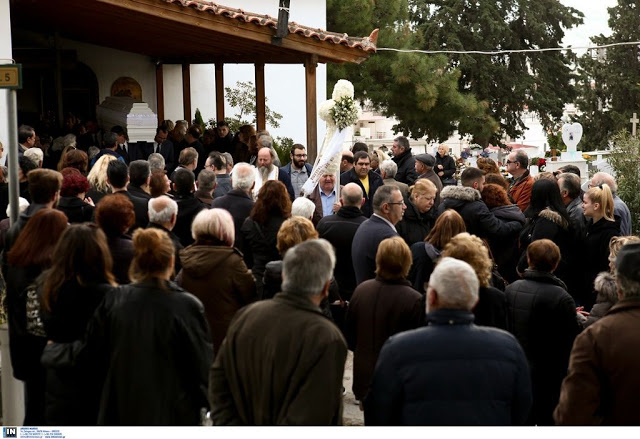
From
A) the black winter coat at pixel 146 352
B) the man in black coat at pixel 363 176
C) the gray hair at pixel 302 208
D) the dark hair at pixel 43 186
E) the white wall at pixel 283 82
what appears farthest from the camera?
the white wall at pixel 283 82

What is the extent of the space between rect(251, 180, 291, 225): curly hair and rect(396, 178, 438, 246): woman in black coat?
4.74ft

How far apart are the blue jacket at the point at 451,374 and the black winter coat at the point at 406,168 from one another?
8235 mm

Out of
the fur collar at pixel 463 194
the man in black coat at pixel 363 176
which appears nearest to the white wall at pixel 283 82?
the man in black coat at pixel 363 176

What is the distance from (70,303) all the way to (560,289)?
301 cm

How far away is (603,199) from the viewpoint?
867 cm

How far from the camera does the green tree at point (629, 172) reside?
1670 centimetres

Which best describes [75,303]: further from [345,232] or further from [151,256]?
[345,232]

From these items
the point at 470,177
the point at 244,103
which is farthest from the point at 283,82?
the point at 470,177

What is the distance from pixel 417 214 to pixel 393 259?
2.60 metres

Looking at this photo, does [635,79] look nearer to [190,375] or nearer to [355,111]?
[355,111]

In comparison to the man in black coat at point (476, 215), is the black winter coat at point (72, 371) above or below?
below

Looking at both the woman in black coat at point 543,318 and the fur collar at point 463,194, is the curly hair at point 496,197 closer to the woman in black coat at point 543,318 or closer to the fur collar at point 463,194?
the fur collar at point 463,194

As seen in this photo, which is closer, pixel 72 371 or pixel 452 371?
pixel 452 371

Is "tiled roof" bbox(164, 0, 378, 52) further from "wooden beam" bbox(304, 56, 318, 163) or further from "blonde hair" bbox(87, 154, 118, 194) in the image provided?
"blonde hair" bbox(87, 154, 118, 194)
